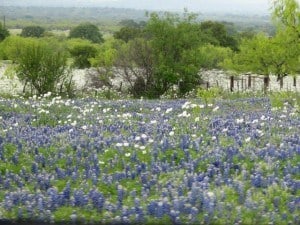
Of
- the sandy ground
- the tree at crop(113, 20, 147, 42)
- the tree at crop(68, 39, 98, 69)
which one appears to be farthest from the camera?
the tree at crop(68, 39, 98, 69)

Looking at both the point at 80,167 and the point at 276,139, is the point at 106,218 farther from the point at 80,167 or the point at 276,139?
the point at 276,139

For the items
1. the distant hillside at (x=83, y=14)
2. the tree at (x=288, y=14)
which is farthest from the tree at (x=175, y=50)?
the distant hillside at (x=83, y=14)

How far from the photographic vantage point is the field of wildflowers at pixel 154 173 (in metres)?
4.00

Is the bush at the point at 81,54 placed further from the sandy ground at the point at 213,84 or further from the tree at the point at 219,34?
the tree at the point at 219,34

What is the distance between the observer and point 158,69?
33000 millimetres

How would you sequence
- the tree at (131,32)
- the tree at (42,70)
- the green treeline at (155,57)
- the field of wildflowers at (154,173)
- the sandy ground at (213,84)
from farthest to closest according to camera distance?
the tree at (131,32)
the sandy ground at (213,84)
the green treeline at (155,57)
the tree at (42,70)
the field of wildflowers at (154,173)

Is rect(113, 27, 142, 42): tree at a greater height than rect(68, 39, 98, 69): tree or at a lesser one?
greater

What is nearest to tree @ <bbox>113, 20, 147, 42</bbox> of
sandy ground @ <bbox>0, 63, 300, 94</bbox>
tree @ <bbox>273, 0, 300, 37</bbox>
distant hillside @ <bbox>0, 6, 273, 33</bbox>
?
distant hillside @ <bbox>0, 6, 273, 33</bbox>

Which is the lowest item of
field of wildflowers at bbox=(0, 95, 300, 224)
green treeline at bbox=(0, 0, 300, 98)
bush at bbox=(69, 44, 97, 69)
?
bush at bbox=(69, 44, 97, 69)

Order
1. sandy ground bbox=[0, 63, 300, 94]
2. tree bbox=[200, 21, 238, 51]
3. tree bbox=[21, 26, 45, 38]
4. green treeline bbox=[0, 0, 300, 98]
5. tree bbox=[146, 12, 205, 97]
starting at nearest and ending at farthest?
green treeline bbox=[0, 0, 300, 98] < sandy ground bbox=[0, 63, 300, 94] < tree bbox=[146, 12, 205, 97] < tree bbox=[200, 21, 238, 51] < tree bbox=[21, 26, 45, 38]

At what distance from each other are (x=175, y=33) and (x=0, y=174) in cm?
2927

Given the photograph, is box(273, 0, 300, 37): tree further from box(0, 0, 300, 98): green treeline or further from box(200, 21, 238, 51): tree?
box(200, 21, 238, 51): tree

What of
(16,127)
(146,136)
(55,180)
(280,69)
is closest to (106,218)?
(55,180)

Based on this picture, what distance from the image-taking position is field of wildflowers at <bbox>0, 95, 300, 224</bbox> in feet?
13.1
